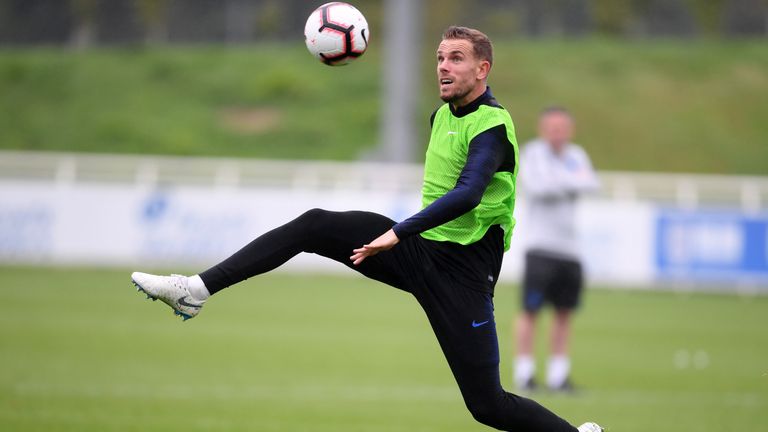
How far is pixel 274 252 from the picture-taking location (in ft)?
22.1

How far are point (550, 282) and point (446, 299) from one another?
5588 millimetres

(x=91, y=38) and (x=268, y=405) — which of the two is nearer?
(x=268, y=405)

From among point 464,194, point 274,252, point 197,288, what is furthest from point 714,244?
point 197,288

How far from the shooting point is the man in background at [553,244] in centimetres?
1227

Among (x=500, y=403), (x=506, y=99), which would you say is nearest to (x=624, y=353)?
(x=500, y=403)

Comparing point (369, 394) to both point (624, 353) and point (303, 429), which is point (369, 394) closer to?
point (303, 429)

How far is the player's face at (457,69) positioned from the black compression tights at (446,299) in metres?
0.85

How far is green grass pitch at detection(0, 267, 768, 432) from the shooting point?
1037 cm

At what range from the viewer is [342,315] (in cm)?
1905

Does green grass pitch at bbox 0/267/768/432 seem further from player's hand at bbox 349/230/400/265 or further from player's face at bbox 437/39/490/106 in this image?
player's hand at bbox 349/230/400/265

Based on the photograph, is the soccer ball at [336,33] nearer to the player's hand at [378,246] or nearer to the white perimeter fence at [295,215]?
the player's hand at [378,246]

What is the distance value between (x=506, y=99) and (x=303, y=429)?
42.9 m

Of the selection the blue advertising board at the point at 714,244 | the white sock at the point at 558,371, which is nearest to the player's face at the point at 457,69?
the white sock at the point at 558,371

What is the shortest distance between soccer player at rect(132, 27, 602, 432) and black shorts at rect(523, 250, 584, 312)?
5.17m
